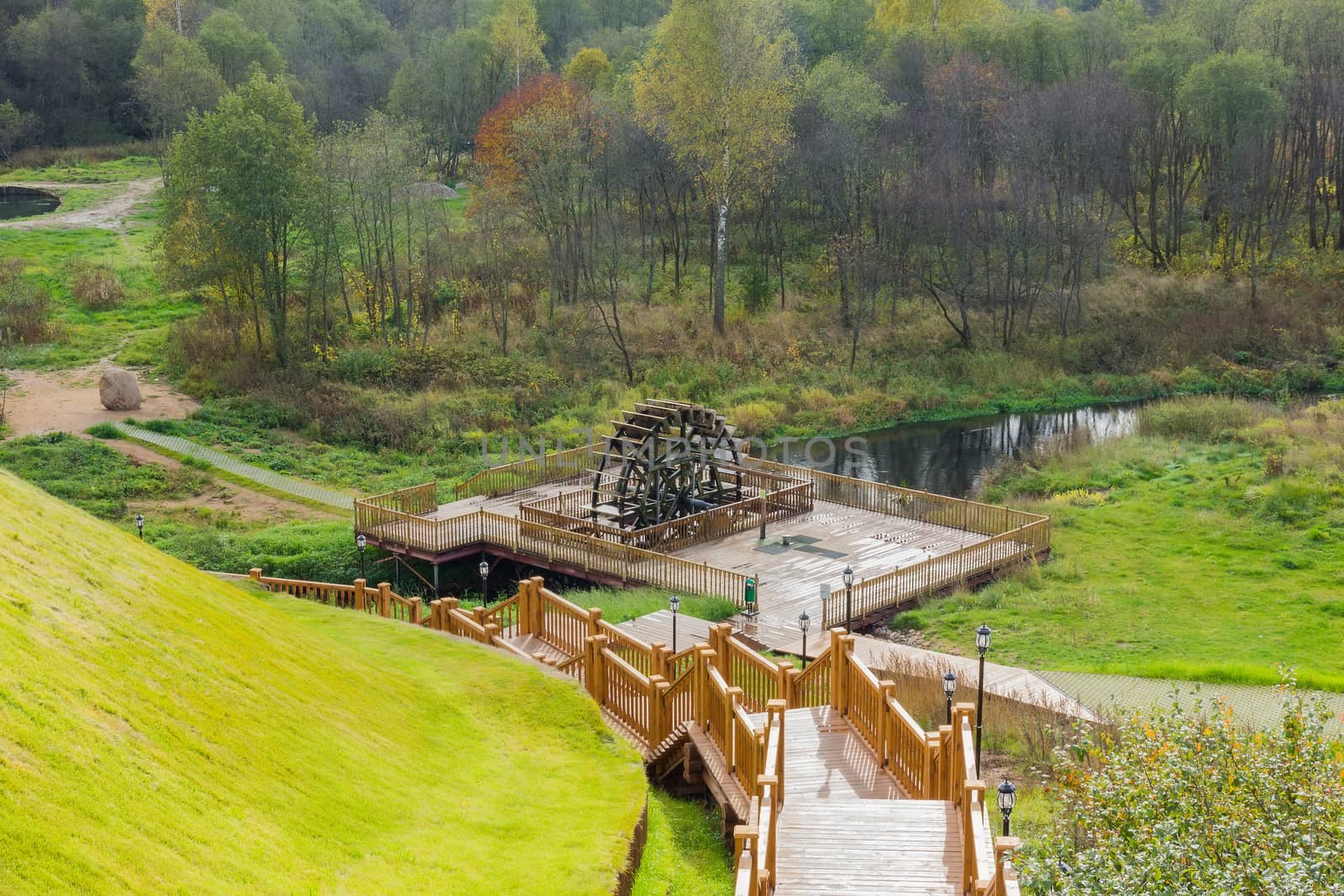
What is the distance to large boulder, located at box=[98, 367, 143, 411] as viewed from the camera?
43156 millimetres

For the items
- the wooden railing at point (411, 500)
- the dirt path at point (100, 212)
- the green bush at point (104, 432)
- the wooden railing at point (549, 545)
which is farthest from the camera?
the dirt path at point (100, 212)

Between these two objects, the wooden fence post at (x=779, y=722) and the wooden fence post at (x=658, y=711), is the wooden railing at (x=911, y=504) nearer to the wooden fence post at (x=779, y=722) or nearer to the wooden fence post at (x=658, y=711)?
the wooden fence post at (x=658, y=711)

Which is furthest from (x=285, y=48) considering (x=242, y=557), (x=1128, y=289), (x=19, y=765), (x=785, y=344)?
(x=19, y=765)

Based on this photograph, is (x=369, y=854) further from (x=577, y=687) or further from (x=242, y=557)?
(x=242, y=557)

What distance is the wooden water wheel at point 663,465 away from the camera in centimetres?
3209

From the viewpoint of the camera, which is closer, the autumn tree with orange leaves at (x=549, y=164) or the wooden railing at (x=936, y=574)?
the wooden railing at (x=936, y=574)

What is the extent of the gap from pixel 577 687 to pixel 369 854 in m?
6.11

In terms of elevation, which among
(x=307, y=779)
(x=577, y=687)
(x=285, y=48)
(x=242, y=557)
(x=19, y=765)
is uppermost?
(x=285, y=48)

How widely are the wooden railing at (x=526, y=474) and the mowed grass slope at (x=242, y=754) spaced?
1842cm

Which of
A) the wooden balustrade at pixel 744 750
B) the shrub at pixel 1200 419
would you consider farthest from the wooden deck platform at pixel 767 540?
the shrub at pixel 1200 419

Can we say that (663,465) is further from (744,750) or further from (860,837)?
(860,837)

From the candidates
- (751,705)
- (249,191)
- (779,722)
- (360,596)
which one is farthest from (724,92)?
(779,722)

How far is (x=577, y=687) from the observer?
16828mm

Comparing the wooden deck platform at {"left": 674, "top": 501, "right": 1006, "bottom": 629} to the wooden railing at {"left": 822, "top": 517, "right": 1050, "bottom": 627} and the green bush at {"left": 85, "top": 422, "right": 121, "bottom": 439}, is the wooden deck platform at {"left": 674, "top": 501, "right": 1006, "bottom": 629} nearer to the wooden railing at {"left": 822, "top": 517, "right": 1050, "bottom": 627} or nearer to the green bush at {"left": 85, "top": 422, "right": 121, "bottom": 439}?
the wooden railing at {"left": 822, "top": 517, "right": 1050, "bottom": 627}
